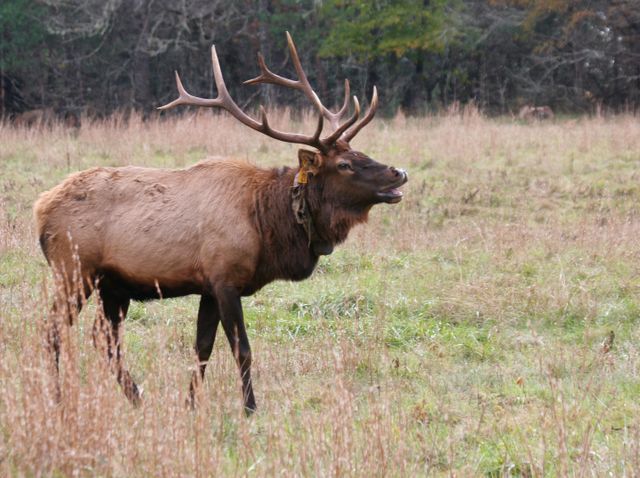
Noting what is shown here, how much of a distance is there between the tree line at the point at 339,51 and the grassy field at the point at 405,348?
15294 mm

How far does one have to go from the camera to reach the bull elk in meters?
5.36

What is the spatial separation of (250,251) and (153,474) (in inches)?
86.9

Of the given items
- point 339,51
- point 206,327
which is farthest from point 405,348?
point 339,51

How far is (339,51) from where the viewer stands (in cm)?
2927

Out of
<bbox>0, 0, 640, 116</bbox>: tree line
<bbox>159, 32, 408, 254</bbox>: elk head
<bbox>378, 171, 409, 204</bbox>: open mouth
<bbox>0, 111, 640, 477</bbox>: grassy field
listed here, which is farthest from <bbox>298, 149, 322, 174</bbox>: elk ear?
<bbox>0, 0, 640, 116</bbox>: tree line

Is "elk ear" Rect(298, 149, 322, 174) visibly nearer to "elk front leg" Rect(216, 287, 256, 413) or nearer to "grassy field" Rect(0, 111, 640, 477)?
"elk front leg" Rect(216, 287, 256, 413)

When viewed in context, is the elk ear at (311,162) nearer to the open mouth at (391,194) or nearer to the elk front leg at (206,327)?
the open mouth at (391,194)

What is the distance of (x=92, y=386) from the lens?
11.7 ft

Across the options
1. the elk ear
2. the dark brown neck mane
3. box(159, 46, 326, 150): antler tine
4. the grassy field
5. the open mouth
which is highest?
box(159, 46, 326, 150): antler tine

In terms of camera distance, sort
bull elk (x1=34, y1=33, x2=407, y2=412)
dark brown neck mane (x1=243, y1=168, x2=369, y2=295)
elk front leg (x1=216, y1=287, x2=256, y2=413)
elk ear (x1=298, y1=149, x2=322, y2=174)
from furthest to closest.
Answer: elk ear (x1=298, y1=149, x2=322, y2=174)
dark brown neck mane (x1=243, y1=168, x2=369, y2=295)
bull elk (x1=34, y1=33, x2=407, y2=412)
elk front leg (x1=216, y1=287, x2=256, y2=413)

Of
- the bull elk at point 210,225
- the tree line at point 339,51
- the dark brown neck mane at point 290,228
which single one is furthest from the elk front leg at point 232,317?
the tree line at point 339,51

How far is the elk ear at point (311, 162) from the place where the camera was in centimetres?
565

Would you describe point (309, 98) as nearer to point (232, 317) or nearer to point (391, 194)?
point (391, 194)

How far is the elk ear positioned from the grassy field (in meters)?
1.09
